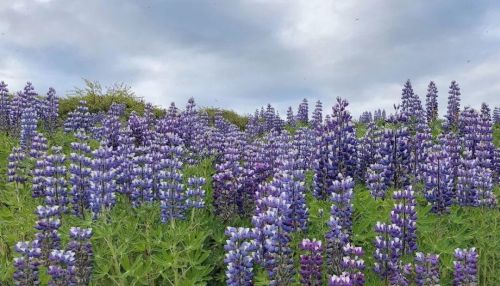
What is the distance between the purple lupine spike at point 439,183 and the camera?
23.8ft

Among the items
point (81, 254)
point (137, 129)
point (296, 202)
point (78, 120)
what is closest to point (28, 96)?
point (78, 120)

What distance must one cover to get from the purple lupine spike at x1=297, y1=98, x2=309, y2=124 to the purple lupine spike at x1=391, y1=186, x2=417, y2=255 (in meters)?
15.4

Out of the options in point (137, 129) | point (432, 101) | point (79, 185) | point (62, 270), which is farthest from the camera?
Answer: point (432, 101)

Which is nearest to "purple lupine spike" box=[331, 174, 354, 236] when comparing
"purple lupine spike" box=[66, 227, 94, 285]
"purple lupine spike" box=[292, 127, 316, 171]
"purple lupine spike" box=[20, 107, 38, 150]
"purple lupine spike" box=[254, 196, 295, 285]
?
"purple lupine spike" box=[254, 196, 295, 285]

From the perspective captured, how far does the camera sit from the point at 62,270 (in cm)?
541

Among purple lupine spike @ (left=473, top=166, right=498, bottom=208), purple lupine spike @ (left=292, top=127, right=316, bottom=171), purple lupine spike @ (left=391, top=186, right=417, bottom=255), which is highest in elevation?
purple lupine spike @ (left=292, top=127, right=316, bottom=171)

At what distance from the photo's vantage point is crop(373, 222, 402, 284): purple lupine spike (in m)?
5.16

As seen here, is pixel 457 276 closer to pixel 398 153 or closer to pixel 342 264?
pixel 342 264

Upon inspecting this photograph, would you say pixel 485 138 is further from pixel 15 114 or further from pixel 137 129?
pixel 15 114

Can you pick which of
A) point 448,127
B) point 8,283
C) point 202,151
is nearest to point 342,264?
point 8,283

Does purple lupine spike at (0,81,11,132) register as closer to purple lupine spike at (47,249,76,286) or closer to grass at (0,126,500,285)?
grass at (0,126,500,285)

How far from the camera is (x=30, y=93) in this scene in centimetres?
1677

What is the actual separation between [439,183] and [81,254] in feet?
14.4

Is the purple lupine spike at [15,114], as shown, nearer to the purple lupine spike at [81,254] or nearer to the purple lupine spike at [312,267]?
the purple lupine spike at [81,254]
